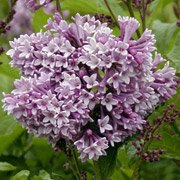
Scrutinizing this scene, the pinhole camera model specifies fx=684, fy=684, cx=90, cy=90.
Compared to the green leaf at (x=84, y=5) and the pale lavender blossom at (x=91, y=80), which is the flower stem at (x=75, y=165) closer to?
the pale lavender blossom at (x=91, y=80)

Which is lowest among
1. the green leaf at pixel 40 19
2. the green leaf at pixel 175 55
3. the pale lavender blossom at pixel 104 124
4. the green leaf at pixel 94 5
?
the pale lavender blossom at pixel 104 124

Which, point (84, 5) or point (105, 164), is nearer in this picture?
point (105, 164)

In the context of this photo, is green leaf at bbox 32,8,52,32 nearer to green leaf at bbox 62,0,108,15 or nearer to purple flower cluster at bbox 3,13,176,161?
green leaf at bbox 62,0,108,15

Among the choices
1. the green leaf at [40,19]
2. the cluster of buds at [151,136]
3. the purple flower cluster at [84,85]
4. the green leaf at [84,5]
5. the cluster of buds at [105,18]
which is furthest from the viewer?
the green leaf at [40,19]

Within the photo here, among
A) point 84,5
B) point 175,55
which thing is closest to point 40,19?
point 84,5

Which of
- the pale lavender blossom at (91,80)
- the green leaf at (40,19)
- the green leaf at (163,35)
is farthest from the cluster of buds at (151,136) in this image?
the green leaf at (40,19)

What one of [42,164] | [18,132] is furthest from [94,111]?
[42,164]

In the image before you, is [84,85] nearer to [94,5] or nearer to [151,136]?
[151,136]

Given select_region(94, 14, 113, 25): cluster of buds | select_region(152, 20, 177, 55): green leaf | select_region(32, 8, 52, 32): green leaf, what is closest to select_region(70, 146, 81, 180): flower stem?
select_region(94, 14, 113, 25): cluster of buds
